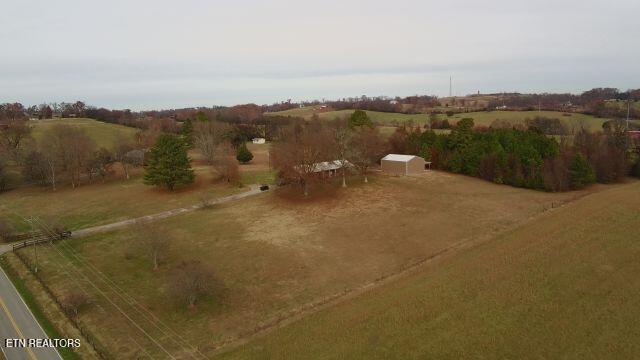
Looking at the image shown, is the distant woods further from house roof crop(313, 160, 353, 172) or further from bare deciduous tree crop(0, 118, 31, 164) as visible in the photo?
bare deciduous tree crop(0, 118, 31, 164)

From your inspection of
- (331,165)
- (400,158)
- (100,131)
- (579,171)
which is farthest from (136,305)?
(100,131)

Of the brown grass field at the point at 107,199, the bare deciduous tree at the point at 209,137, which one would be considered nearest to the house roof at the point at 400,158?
the brown grass field at the point at 107,199

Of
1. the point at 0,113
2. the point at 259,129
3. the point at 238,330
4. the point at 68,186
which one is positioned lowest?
the point at 238,330

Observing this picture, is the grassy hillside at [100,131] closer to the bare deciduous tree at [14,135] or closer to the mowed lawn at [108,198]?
the bare deciduous tree at [14,135]

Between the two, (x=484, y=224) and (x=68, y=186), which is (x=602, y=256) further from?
(x=68, y=186)

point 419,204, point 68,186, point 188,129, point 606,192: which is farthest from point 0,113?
point 606,192

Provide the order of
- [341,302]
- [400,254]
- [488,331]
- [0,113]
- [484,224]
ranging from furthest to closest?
1. [0,113]
2. [484,224]
3. [400,254]
4. [341,302]
5. [488,331]
